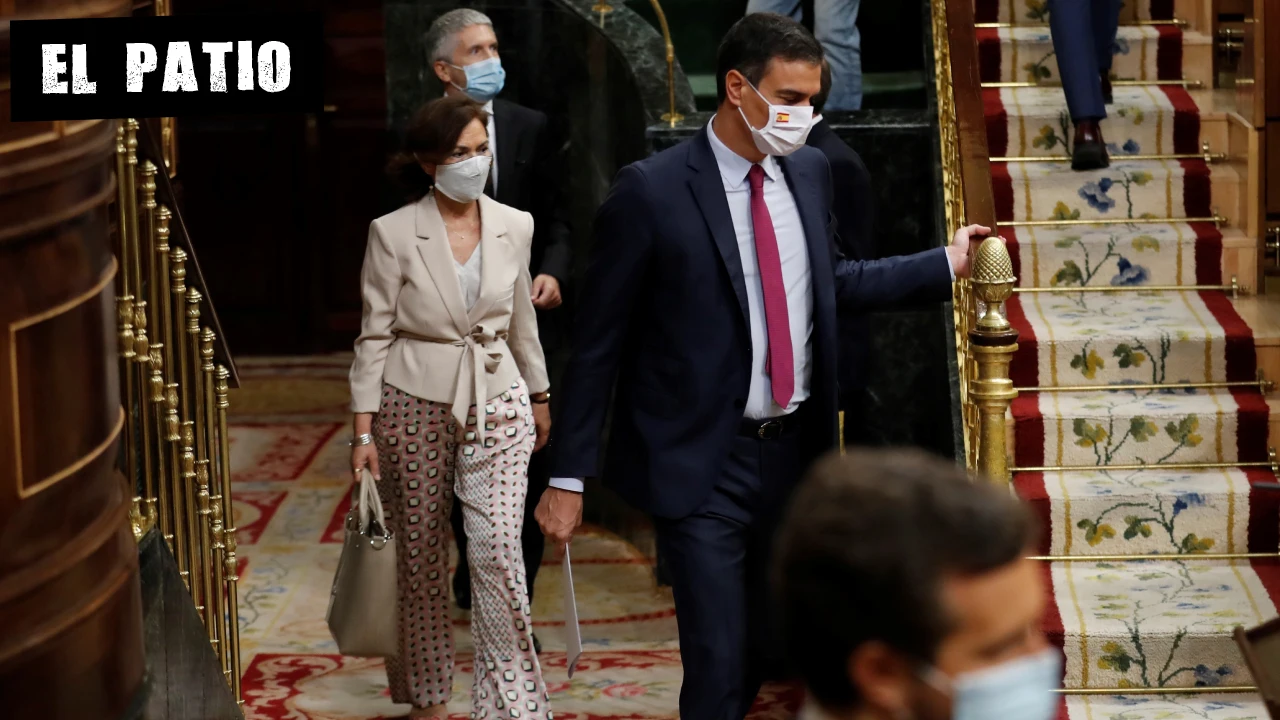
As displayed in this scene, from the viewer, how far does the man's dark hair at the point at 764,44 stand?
12.7ft

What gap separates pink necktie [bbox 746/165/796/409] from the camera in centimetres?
384

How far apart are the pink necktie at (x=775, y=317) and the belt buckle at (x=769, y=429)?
4 centimetres

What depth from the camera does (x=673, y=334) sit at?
387cm

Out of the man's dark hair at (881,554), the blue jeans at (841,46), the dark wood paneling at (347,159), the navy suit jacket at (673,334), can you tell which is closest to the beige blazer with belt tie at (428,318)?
the navy suit jacket at (673,334)

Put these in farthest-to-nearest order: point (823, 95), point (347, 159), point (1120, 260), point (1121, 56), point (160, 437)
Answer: point (347, 159)
point (1121, 56)
point (1120, 260)
point (823, 95)
point (160, 437)

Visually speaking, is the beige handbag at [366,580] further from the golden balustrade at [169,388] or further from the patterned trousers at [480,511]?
the golden balustrade at [169,388]

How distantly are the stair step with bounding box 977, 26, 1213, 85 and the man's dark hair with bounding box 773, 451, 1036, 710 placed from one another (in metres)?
5.40

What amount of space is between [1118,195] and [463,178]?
2.41 meters

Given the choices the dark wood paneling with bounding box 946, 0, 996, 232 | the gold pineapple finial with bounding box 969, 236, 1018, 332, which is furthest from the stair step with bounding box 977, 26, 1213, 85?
the gold pineapple finial with bounding box 969, 236, 1018, 332

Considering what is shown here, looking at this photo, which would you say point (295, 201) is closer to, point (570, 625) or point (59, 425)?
point (570, 625)

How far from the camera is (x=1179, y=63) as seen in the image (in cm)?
686

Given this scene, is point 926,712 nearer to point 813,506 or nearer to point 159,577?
point 813,506

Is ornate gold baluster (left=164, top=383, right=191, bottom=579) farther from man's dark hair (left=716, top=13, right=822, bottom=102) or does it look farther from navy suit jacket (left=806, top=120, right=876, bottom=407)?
navy suit jacket (left=806, top=120, right=876, bottom=407)

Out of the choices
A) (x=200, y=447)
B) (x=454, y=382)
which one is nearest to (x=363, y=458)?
(x=454, y=382)
